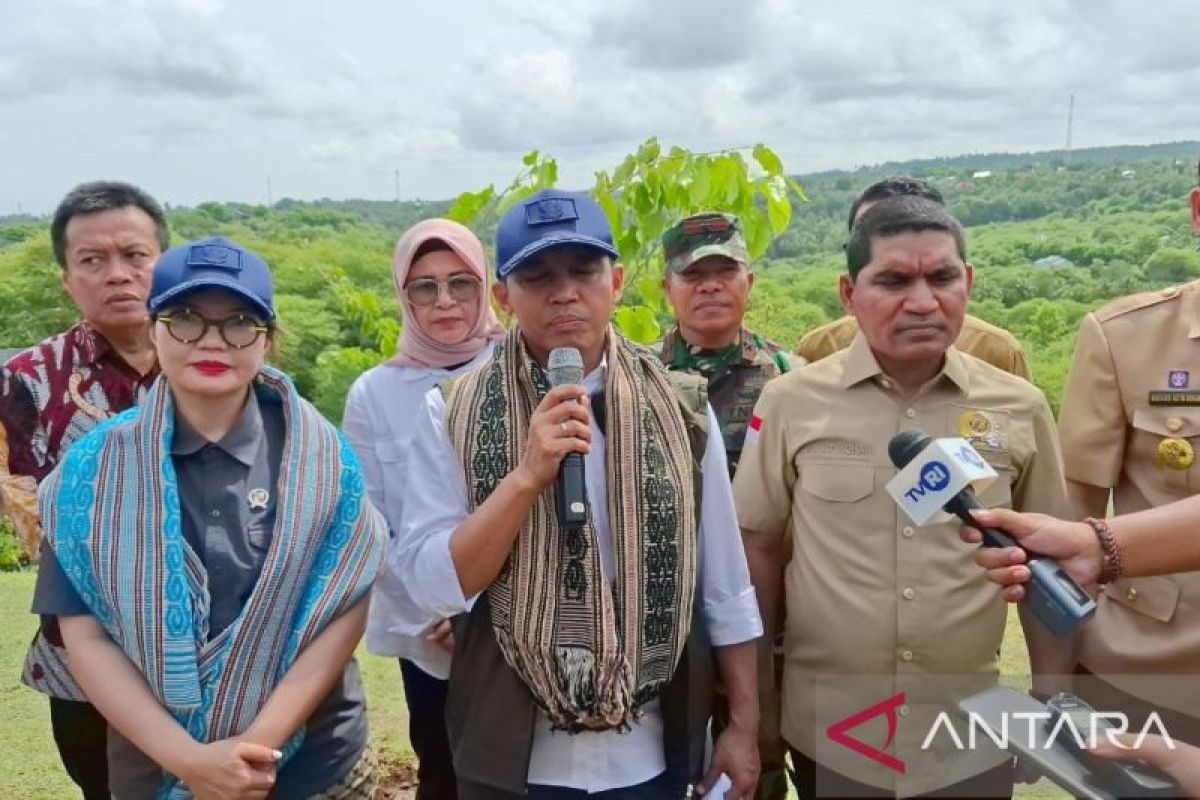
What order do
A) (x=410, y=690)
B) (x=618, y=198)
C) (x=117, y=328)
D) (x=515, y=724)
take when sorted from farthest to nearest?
1. (x=618, y=198)
2. (x=410, y=690)
3. (x=117, y=328)
4. (x=515, y=724)

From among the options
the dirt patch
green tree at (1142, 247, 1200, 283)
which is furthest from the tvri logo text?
green tree at (1142, 247, 1200, 283)

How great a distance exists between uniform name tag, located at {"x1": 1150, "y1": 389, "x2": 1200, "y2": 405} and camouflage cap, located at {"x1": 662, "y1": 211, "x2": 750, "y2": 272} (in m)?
1.36

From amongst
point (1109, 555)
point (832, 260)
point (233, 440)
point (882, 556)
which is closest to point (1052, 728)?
point (1109, 555)

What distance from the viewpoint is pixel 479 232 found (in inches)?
181

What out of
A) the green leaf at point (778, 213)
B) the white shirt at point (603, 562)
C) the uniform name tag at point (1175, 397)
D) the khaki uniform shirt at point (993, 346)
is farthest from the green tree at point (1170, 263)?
the white shirt at point (603, 562)

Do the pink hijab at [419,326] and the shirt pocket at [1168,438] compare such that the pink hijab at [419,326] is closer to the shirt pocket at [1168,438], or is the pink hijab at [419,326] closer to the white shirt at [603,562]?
the white shirt at [603,562]

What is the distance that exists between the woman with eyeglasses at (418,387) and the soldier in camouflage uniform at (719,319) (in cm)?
64

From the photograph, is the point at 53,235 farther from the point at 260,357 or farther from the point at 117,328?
the point at 260,357

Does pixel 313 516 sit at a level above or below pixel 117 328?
below

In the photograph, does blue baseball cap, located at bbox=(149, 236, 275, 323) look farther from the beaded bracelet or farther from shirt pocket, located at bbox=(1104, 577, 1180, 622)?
shirt pocket, located at bbox=(1104, 577, 1180, 622)

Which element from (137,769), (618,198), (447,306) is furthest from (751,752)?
(618,198)

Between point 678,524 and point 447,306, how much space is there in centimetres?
132

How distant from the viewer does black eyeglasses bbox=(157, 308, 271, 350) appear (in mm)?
2254

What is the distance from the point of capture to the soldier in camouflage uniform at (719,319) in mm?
3383
